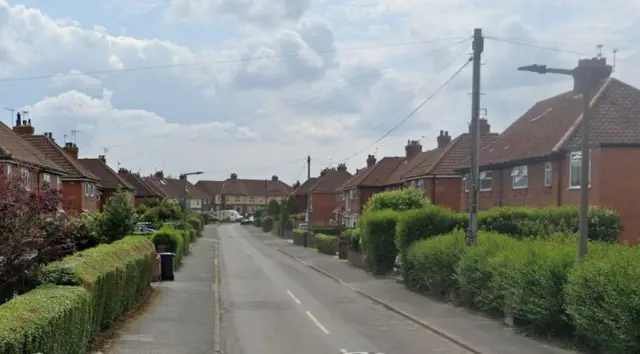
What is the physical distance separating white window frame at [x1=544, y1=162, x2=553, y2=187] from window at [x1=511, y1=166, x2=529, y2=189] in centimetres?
175

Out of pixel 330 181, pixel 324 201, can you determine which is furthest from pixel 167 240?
pixel 330 181

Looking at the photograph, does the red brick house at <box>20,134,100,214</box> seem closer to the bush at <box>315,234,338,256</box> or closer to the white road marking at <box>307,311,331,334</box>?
the bush at <box>315,234,338,256</box>

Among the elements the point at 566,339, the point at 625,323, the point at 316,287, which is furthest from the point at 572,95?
the point at 625,323

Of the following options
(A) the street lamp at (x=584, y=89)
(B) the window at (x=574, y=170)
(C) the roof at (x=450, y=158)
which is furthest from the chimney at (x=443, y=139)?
(A) the street lamp at (x=584, y=89)

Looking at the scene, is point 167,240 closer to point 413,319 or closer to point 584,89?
point 413,319

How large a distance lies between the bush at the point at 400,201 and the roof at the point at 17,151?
53.6ft

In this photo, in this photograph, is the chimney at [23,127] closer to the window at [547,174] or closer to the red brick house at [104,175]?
the red brick house at [104,175]

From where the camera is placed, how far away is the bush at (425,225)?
2456 centimetres

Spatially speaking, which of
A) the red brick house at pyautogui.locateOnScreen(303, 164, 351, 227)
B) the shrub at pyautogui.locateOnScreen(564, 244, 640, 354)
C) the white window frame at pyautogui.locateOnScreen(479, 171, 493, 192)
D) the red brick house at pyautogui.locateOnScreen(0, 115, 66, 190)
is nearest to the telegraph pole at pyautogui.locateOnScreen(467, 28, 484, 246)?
the shrub at pyautogui.locateOnScreen(564, 244, 640, 354)

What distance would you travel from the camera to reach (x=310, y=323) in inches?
664

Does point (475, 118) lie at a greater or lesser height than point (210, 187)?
greater

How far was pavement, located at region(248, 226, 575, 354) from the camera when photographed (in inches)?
521

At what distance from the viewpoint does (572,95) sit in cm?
3356

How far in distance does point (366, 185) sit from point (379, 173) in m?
2.38
